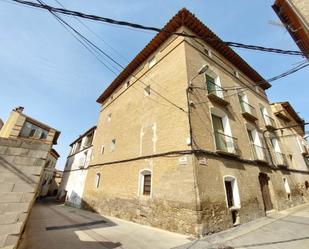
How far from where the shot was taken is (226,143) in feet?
27.6

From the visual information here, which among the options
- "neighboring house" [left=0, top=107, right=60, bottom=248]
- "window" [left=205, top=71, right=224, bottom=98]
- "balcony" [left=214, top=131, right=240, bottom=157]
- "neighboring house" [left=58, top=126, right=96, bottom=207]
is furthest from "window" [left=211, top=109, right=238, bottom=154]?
"neighboring house" [left=58, top=126, right=96, bottom=207]

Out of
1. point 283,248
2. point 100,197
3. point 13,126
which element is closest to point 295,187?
point 283,248

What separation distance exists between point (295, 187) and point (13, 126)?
89.5 ft

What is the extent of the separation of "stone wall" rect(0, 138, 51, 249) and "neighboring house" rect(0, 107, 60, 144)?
14736mm

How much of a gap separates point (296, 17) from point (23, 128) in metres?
23.5

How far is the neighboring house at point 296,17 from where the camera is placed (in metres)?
4.16

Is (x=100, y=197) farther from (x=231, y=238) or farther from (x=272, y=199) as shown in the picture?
(x=272, y=199)

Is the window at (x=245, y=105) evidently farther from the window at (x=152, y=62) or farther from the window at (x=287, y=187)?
the window at (x=152, y=62)

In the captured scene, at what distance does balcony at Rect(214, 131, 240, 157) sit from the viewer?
8.07 metres

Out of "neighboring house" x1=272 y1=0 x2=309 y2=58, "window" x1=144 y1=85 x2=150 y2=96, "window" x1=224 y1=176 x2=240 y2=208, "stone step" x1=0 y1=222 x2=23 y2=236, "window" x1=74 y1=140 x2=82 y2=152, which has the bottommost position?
"stone step" x1=0 y1=222 x2=23 y2=236

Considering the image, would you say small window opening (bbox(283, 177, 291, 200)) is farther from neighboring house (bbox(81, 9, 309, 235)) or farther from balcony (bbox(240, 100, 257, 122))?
balcony (bbox(240, 100, 257, 122))

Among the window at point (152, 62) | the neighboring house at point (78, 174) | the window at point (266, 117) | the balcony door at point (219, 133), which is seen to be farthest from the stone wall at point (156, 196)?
the window at point (266, 117)

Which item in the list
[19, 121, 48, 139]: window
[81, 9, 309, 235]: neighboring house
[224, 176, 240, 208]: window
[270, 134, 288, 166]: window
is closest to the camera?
[81, 9, 309, 235]: neighboring house

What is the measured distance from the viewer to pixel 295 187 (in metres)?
12.4
